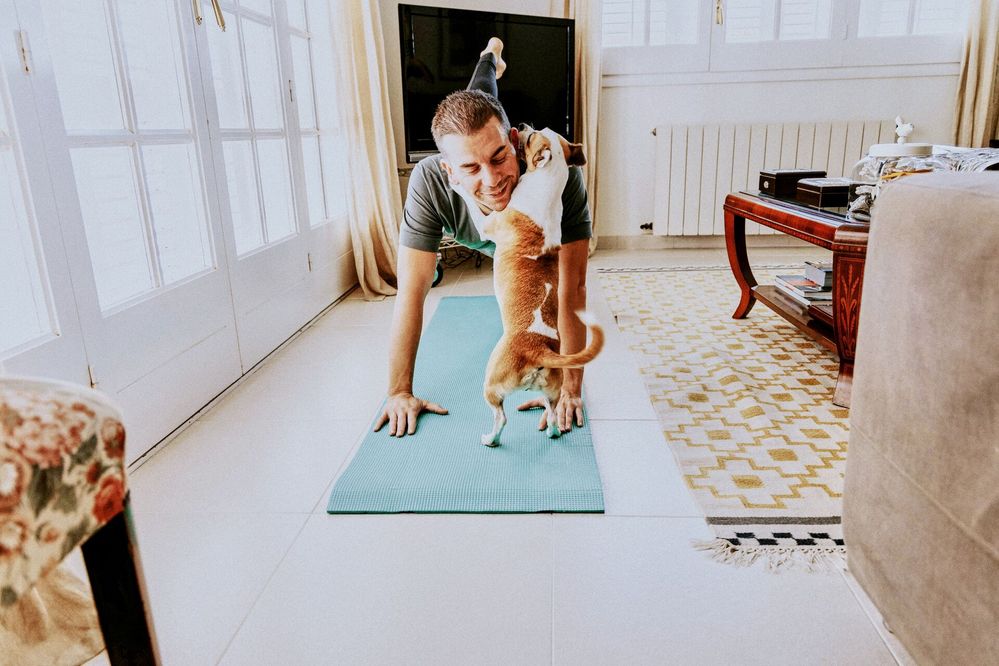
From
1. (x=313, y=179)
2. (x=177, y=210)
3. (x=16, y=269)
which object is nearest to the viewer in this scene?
(x=16, y=269)

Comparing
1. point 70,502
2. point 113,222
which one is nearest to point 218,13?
point 113,222

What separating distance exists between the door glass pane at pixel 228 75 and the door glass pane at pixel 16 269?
896mm

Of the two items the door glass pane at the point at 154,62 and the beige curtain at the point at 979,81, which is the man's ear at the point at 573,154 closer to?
the door glass pane at the point at 154,62

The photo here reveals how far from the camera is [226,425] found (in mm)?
1812

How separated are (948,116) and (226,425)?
→ 162 inches

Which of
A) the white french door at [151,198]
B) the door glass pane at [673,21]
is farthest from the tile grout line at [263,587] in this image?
the door glass pane at [673,21]

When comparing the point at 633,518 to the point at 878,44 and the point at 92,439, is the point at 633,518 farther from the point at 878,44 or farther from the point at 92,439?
the point at 878,44

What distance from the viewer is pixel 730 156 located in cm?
381

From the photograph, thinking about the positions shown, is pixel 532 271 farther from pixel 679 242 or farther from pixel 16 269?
pixel 679 242

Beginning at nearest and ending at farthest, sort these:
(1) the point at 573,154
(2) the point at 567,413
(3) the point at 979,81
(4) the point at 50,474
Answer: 1. (4) the point at 50,474
2. (1) the point at 573,154
3. (2) the point at 567,413
4. (3) the point at 979,81

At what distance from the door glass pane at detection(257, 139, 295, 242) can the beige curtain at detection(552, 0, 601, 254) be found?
5.40 feet

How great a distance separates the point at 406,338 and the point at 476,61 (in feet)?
7.23

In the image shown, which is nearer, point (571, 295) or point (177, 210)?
point (571, 295)

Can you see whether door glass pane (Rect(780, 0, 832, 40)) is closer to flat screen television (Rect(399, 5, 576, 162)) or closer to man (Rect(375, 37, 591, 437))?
flat screen television (Rect(399, 5, 576, 162))
